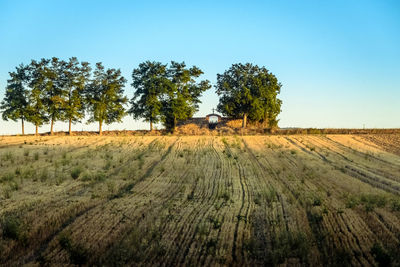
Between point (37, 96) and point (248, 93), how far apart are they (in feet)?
99.2

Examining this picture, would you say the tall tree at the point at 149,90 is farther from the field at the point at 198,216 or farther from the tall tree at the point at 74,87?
the field at the point at 198,216

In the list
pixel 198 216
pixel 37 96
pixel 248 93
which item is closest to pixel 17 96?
pixel 37 96

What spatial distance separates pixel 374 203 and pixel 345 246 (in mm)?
4382

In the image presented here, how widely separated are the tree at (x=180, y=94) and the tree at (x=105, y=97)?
653 centimetres

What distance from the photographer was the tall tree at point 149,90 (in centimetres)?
4841

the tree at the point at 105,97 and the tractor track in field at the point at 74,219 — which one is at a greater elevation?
the tree at the point at 105,97

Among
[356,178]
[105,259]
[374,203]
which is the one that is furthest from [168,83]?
[105,259]

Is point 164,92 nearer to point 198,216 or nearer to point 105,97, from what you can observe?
point 105,97

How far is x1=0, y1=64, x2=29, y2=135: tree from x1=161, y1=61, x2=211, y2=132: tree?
1969 cm

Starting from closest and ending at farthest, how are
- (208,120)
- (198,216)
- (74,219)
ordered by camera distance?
(74,219) < (198,216) < (208,120)

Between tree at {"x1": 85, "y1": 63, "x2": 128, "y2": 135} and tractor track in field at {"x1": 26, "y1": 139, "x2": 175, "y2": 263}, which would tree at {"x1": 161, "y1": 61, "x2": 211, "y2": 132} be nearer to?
tree at {"x1": 85, "y1": 63, "x2": 128, "y2": 135}

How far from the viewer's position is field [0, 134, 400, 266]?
696 centimetres

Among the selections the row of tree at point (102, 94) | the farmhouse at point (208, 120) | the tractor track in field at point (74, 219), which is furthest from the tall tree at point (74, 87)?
the tractor track in field at point (74, 219)

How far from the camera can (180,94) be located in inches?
1950
